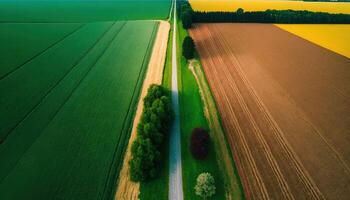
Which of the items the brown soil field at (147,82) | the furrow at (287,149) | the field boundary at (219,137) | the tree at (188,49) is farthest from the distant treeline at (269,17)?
the furrow at (287,149)

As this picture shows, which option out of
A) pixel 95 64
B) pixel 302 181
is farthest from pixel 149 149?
pixel 95 64

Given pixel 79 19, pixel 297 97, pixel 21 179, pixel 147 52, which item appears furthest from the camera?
pixel 79 19

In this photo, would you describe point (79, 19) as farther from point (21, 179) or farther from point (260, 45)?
point (21, 179)

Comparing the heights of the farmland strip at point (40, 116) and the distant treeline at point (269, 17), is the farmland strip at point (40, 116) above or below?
below

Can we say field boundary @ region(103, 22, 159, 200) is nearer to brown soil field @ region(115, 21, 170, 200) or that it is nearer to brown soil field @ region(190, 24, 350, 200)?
brown soil field @ region(115, 21, 170, 200)

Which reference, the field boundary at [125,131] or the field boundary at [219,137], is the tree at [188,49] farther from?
the field boundary at [125,131]

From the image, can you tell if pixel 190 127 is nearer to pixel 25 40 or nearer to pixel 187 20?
pixel 187 20
